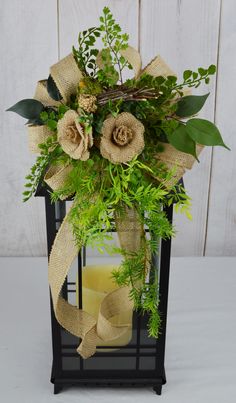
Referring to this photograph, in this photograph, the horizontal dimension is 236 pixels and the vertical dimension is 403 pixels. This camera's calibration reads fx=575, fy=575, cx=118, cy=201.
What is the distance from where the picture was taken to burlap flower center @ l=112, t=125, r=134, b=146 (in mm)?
553

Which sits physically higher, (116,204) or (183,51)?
(183,51)

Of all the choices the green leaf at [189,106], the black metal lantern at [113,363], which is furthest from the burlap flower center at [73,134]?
the black metal lantern at [113,363]

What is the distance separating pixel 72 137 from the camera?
1.84 feet

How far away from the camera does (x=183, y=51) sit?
1.01 meters

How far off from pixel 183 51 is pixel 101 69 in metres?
0.46

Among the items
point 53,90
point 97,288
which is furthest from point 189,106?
point 97,288

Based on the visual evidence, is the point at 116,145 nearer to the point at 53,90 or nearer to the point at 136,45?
the point at 53,90

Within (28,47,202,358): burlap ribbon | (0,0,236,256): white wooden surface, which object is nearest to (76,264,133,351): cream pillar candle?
(28,47,202,358): burlap ribbon

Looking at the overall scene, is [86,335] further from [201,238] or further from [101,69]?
[201,238]

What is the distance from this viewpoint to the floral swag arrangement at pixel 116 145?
56 centimetres

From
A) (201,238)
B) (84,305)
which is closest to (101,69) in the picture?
(84,305)

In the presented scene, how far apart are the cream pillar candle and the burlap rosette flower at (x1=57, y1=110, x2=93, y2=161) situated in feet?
0.59

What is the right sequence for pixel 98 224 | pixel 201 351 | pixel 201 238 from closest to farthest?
pixel 98 224 < pixel 201 351 < pixel 201 238

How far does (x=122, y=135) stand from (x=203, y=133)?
8 cm
